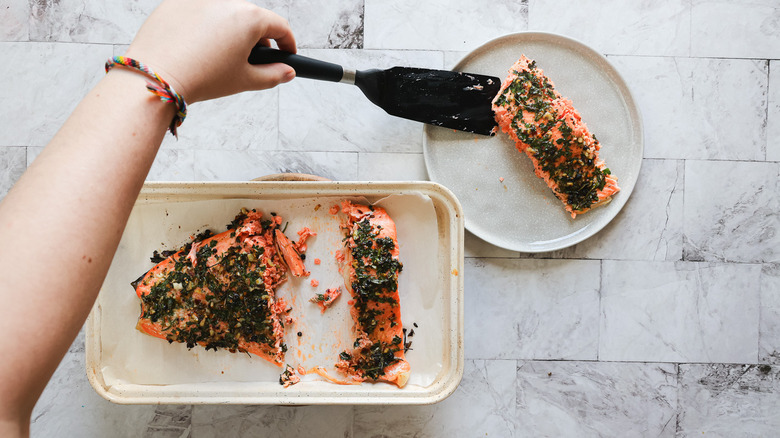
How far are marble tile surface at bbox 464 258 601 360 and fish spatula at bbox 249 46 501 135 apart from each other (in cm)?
67

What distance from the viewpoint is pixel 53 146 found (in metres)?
0.82

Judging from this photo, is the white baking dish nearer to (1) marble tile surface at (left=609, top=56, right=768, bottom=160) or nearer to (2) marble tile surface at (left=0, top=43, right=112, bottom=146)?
(2) marble tile surface at (left=0, top=43, right=112, bottom=146)

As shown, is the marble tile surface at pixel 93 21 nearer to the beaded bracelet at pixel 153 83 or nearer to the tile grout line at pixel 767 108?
the beaded bracelet at pixel 153 83

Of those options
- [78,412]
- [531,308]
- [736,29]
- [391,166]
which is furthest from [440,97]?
[78,412]

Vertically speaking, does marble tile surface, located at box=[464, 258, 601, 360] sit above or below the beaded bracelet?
below

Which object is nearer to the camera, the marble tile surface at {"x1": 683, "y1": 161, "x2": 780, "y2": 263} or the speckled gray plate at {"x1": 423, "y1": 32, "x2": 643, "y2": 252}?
the speckled gray plate at {"x1": 423, "y1": 32, "x2": 643, "y2": 252}

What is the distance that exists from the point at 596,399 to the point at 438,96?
1.63 metres

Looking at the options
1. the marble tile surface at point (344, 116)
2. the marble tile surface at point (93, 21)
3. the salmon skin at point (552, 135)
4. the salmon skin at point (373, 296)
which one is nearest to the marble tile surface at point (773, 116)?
the salmon skin at point (552, 135)

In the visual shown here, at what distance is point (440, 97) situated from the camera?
2.12 m

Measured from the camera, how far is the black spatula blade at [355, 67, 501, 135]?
2.09 metres

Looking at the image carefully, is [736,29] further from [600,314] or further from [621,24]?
[600,314]

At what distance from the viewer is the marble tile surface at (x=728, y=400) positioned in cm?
238

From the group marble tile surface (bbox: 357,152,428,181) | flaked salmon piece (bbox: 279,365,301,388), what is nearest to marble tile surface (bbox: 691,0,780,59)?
marble tile surface (bbox: 357,152,428,181)

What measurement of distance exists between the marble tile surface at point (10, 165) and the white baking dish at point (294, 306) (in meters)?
0.78
